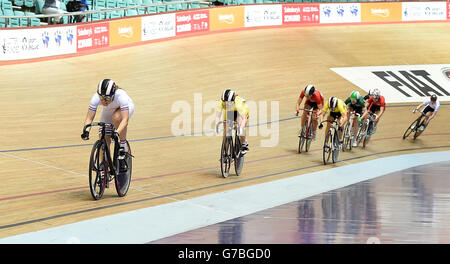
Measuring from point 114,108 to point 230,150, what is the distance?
2.26 metres

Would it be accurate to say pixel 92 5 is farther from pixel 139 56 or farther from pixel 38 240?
pixel 38 240

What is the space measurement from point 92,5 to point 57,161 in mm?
10015

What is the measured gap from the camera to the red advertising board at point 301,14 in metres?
22.7

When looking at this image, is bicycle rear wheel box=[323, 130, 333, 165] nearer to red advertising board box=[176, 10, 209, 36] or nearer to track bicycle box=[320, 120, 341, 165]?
track bicycle box=[320, 120, 341, 165]

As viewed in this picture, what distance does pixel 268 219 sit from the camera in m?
6.38

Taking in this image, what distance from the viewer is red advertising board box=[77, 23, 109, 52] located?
53.1 ft

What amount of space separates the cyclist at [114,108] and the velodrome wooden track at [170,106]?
677 millimetres

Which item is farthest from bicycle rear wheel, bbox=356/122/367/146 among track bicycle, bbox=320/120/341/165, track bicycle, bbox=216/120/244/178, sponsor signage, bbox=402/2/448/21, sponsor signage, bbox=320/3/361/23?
sponsor signage, bbox=402/2/448/21

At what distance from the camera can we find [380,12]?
2442 cm

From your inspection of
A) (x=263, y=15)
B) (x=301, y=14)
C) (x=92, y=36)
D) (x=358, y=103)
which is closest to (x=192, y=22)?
(x=263, y=15)

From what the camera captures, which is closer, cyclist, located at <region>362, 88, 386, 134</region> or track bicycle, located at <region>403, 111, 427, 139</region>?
cyclist, located at <region>362, 88, 386, 134</region>

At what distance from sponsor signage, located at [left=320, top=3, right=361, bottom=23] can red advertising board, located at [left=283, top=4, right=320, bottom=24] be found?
0.28m
